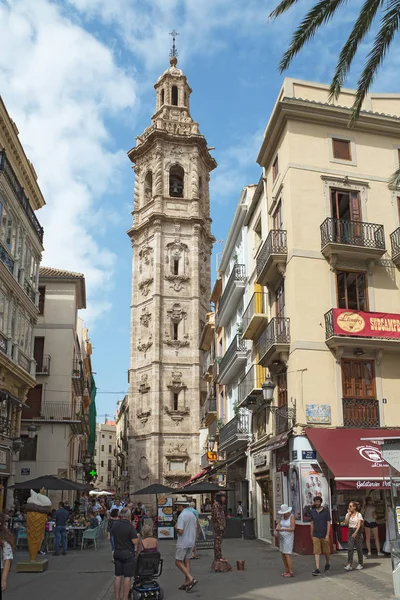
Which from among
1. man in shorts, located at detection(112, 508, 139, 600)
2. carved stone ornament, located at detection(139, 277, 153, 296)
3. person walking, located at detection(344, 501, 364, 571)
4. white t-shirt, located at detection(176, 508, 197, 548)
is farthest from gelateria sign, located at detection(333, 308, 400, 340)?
carved stone ornament, located at detection(139, 277, 153, 296)

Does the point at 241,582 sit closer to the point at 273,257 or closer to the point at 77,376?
the point at 273,257

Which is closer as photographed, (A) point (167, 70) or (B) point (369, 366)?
(B) point (369, 366)

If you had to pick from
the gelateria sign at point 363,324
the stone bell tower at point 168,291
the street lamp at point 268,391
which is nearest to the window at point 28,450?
the stone bell tower at point 168,291

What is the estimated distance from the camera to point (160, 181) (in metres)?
58.7

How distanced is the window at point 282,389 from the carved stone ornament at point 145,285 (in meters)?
35.9

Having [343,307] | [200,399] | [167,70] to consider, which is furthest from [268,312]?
[167,70]

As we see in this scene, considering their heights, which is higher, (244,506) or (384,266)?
(384,266)

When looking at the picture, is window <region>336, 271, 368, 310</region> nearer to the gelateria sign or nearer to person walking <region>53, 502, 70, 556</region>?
the gelateria sign

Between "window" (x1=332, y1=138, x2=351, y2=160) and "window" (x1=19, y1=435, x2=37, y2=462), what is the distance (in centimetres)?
2296

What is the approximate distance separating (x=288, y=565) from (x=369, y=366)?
26.5 ft

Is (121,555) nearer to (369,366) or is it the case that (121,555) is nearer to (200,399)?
(369,366)

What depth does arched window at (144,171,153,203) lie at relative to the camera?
60.4m

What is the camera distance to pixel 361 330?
19328 millimetres

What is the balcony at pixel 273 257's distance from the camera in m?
20.9
